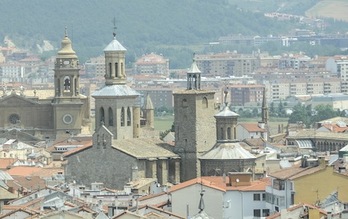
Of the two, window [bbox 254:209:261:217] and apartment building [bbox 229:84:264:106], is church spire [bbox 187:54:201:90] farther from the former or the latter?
apartment building [bbox 229:84:264:106]

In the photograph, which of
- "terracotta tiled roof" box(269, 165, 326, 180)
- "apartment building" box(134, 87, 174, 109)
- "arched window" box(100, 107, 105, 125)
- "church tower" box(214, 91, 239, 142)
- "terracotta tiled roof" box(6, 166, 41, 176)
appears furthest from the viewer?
"apartment building" box(134, 87, 174, 109)

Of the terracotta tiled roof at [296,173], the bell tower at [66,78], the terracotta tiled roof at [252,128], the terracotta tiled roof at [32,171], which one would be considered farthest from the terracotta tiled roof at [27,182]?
the bell tower at [66,78]

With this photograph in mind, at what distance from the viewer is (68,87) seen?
8381 cm

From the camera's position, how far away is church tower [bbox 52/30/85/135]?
8225 centimetres

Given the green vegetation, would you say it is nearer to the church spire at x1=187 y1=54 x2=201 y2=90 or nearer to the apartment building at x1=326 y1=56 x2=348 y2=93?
the church spire at x1=187 y1=54 x2=201 y2=90

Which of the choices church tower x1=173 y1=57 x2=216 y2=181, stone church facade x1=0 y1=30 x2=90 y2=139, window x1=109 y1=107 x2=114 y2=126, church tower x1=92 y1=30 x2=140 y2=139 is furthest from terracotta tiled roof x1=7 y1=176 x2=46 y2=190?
stone church facade x1=0 y1=30 x2=90 y2=139

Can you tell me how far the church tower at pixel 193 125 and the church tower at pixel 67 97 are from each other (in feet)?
75.3

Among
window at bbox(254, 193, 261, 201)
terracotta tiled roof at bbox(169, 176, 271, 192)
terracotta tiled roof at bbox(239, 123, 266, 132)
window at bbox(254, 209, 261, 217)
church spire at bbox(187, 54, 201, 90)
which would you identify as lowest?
window at bbox(254, 209, 261, 217)

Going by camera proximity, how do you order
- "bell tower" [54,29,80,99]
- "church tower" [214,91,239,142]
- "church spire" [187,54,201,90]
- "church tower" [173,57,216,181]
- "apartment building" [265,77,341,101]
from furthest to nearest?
"apartment building" [265,77,341,101] < "bell tower" [54,29,80,99] < "church spire" [187,54,201,90] < "church tower" [173,57,216,181] < "church tower" [214,91,239,142]

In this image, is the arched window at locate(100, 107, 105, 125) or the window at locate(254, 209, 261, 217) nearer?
the window at locate(254, 209, 261, 217)

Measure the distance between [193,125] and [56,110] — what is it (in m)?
24.8

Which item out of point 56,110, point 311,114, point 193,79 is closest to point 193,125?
point 193,79

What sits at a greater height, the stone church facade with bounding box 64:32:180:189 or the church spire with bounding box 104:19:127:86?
the church spire with bounding box 104:19:127:86

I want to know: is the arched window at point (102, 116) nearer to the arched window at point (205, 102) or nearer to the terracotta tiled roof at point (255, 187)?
the arched window at point (205, 102)
